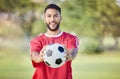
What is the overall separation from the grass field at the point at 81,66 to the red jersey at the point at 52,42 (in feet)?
0.19

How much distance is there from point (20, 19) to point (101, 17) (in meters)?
0.48

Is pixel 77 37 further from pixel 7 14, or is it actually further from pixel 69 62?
pixel 7 14

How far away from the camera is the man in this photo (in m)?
2.38

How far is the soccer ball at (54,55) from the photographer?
2305 mm

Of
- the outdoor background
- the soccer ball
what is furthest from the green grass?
the soccer ball

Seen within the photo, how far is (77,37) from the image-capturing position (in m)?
2.45

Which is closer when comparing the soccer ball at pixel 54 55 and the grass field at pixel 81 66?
the soccer ball at pixel 54 55

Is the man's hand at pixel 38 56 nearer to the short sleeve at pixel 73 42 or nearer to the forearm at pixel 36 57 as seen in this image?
the forearm at pixel 36 57

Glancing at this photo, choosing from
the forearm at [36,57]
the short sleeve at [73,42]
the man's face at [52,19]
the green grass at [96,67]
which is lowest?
the green grass at [96,67]

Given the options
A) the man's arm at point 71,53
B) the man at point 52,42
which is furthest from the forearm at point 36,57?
the man's arm at point 71,53

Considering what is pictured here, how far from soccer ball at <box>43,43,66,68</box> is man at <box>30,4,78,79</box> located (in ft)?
0.10

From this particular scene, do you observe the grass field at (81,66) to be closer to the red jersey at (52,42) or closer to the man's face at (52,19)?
the red jersey at (52,42)

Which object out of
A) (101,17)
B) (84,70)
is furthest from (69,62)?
(101,17)

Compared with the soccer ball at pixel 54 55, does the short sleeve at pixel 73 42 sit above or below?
above
